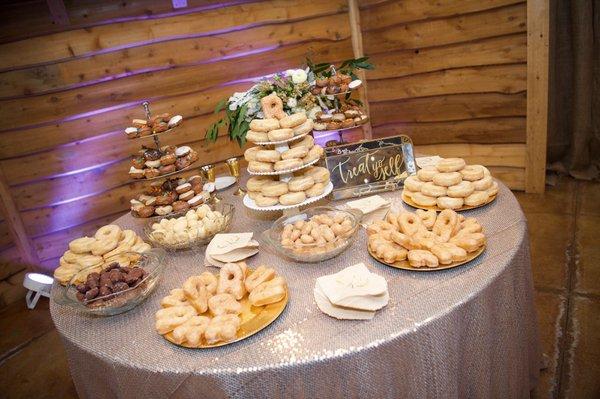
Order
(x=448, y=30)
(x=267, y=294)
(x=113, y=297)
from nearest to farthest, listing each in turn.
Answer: (x=267, y=294)
(x=113, y=297)
(x=448, y=30)

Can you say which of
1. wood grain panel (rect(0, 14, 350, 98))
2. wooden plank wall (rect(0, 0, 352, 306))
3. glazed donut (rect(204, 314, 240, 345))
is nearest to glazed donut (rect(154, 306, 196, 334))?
glazed donut (rect(204, 314, 240, 345))

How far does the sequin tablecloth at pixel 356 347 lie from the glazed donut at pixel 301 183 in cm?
44

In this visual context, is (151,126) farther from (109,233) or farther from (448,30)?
(448,30)

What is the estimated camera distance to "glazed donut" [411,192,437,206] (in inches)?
81.8

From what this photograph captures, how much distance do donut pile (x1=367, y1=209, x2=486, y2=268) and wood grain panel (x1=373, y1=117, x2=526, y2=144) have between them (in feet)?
10.7

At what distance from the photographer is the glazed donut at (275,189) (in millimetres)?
2109

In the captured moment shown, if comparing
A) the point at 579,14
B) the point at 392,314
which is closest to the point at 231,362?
the point at 392,314

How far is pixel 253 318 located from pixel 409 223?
78 centimetres

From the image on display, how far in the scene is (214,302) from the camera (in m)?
1.53

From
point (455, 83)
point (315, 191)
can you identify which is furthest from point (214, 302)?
point (455, 83)

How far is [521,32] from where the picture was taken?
4160mm

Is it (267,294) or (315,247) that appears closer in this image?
(267,294)

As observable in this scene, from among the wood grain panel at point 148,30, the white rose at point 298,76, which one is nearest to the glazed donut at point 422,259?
the white rose at point 298,76

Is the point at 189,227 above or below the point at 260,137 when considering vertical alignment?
below
